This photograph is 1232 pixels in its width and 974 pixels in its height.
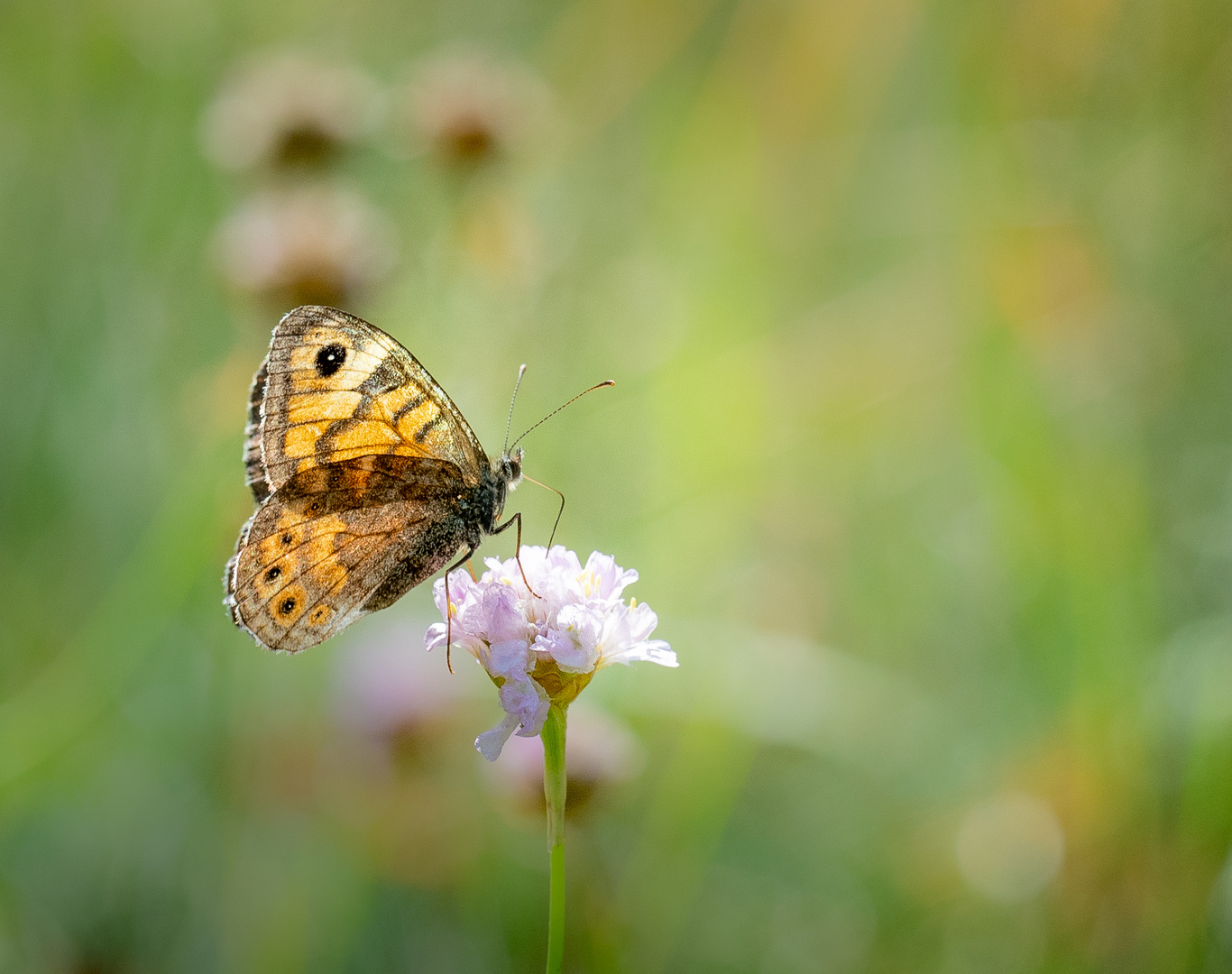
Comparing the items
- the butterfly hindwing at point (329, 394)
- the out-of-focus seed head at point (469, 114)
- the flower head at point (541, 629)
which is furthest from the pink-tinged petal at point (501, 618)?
the out-of-focus seed head at point (469, 114)

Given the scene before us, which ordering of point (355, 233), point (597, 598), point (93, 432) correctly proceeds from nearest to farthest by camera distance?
point (597, 598) < point (355, 233) < point (93, 432)

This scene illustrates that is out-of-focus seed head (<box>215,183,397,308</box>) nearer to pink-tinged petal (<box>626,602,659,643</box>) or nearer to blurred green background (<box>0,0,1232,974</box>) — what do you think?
blurred green background (<box>0,0,1232,974</box>)

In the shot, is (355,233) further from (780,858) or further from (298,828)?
(780,858)

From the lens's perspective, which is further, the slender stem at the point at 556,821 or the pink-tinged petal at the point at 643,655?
the pink-tinged petal at the point at 643,655

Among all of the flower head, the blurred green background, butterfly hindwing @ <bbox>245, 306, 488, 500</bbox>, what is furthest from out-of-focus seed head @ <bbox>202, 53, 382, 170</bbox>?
the flower head

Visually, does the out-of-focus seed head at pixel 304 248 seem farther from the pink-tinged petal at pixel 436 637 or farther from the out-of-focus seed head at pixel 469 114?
the pink-tinged petal at pixel 436 637

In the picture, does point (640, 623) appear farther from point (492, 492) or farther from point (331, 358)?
point (331, 358)

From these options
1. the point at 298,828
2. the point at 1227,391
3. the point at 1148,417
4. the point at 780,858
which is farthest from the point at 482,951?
the point at 1227,391

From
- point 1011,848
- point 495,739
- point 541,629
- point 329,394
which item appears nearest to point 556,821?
point 495,739
